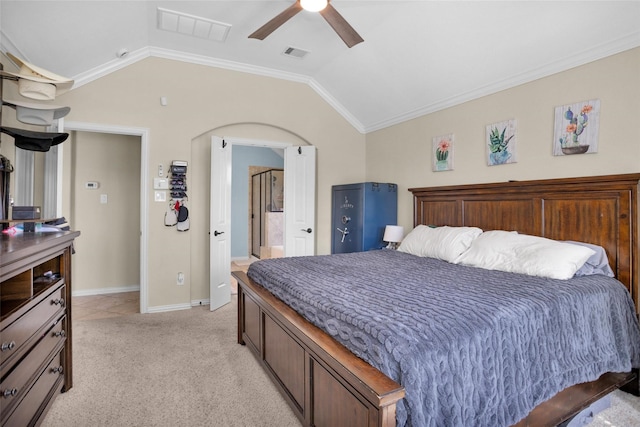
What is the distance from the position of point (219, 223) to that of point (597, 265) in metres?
3.63

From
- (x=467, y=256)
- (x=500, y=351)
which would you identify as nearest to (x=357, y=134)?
(x=467, y=256)

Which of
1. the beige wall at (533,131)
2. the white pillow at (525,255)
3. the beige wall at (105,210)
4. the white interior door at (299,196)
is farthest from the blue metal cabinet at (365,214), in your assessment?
the beige wall at (105,210)

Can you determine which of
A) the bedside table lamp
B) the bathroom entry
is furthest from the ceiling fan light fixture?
the bathroom entry

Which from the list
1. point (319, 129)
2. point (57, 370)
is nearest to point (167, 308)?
point (57, 370)

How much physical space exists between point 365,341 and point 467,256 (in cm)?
182

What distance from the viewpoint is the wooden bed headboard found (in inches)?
92.0

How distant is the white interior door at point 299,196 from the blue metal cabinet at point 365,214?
43cm

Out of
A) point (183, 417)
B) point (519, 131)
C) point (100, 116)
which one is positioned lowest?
point (183, 417)

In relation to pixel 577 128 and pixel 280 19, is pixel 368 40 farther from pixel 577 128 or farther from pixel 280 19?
pixel 577 128

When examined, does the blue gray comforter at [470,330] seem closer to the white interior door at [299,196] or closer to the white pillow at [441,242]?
the white pillow at [441,242]

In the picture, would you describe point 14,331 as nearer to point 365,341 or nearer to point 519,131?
point 365,341

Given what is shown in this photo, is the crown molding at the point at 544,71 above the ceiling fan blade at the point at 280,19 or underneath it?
underneath

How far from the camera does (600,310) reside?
2010 millimetres

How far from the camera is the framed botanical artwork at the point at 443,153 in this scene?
12.3ft
